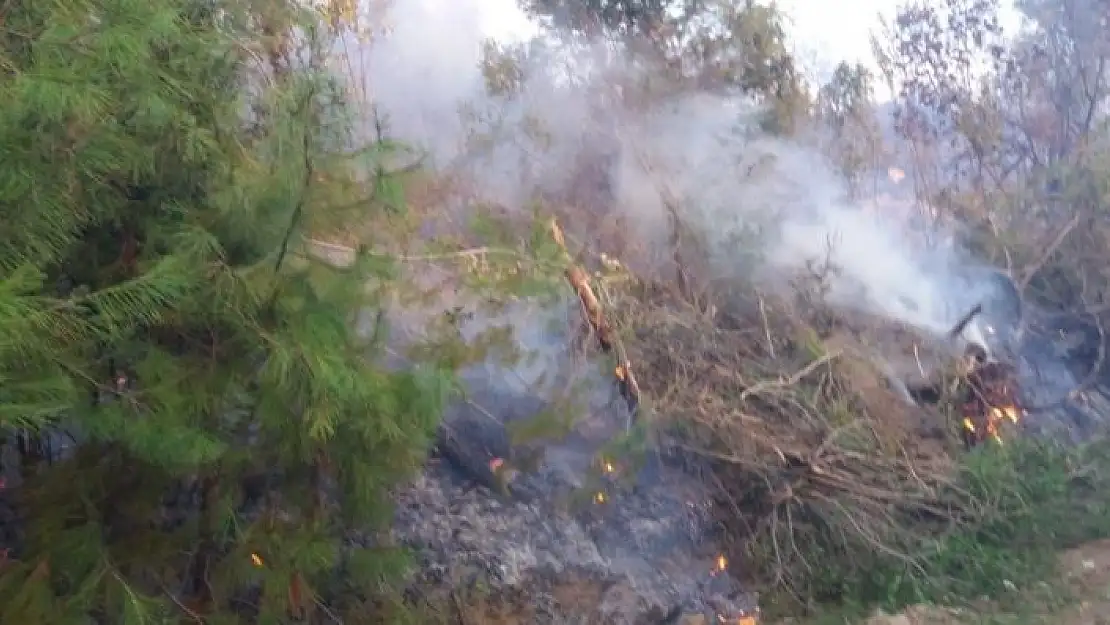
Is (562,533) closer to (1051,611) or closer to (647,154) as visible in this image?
(1051,611)

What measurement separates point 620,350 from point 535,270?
1075mm

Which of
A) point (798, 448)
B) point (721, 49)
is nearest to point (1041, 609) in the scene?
point (798, 448)

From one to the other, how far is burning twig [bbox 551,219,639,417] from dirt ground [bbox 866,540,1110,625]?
5.96 ft

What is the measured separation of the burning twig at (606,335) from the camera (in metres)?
5.69

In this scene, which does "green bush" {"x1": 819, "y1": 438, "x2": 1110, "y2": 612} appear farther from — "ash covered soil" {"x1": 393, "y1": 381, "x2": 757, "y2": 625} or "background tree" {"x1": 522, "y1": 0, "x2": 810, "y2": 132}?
"background tree" {"x1": 522, "y1": 0, "x2": 810, "y2": 132}

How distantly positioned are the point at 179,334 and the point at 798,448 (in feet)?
12.4

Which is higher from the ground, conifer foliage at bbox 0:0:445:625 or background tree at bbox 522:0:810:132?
background tree at bbox 522:0:810:132

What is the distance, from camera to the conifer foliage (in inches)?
105

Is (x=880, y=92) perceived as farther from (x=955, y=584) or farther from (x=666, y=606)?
(x=666, y=606)

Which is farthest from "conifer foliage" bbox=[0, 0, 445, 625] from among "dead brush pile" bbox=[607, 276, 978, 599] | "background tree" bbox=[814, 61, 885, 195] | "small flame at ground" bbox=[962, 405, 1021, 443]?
"background tree" bbox=[814, 61, 885, 195]

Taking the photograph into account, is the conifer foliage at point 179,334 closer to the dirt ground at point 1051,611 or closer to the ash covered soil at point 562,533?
the ash covered soil at point 562,533

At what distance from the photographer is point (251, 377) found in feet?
11.1

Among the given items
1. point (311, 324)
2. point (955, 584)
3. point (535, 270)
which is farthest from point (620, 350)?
point (311, 324)

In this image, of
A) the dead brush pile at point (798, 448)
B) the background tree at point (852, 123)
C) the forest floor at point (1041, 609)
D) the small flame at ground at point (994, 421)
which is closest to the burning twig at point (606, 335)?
the dead brush pile at point (798, 448)
